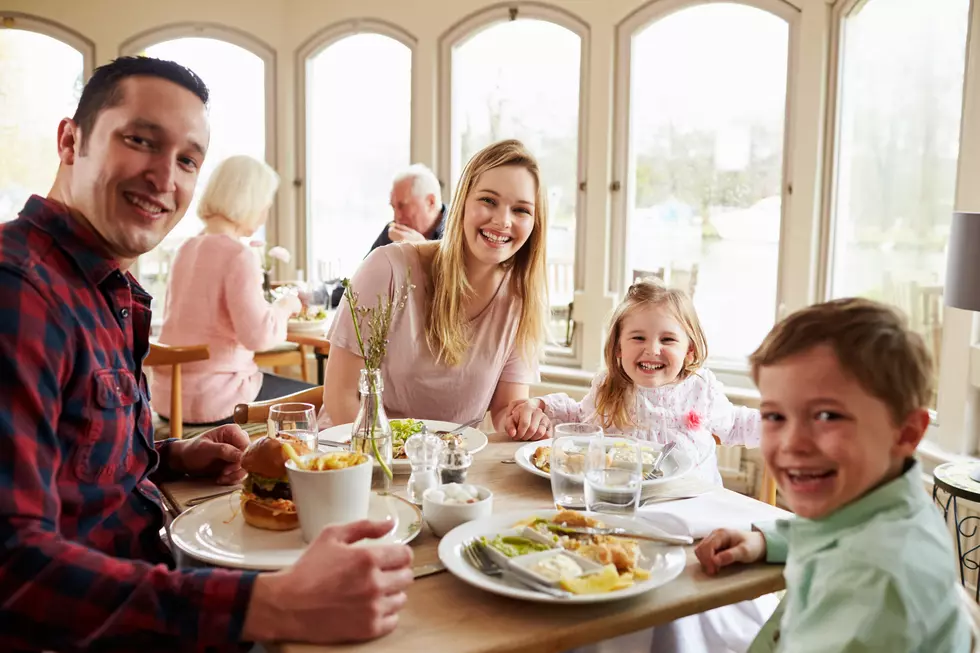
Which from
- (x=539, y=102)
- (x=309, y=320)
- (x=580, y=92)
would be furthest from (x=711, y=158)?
(x=309, y=320)

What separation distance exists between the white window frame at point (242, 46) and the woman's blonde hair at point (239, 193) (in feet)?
7.08

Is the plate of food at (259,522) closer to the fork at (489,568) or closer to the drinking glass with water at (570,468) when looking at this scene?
the fork at (489,568)

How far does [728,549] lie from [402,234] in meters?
3.13

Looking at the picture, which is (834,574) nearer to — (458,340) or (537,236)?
(458,340)

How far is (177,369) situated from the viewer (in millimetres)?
2941

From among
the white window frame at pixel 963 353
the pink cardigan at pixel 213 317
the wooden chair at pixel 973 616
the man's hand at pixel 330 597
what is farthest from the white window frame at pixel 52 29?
the wooden chair at pixel 973 616

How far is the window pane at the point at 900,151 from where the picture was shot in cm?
336

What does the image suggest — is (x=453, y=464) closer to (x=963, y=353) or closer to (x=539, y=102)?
(x=963, y=353)

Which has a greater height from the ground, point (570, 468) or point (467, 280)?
point (467, 280)

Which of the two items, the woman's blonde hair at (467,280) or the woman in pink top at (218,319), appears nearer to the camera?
the woman's blonde hair at (467,280)

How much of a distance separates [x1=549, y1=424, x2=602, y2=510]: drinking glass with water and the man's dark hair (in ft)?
2.68

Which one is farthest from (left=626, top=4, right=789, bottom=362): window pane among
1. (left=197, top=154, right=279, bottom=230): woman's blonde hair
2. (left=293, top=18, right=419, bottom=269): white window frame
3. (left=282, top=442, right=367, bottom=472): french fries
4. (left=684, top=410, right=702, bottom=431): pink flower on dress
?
(left=282, top=442, right=367, bottom=472): french fries

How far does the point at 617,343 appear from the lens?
2.18m

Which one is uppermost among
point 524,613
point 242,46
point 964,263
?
point 242,46
